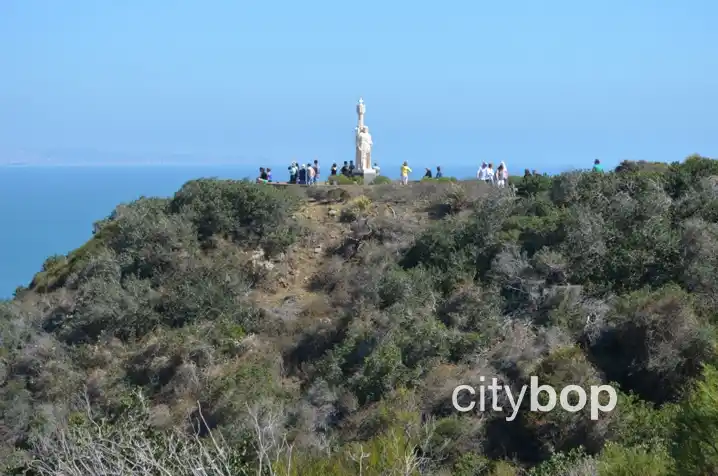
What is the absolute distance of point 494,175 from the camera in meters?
27.5

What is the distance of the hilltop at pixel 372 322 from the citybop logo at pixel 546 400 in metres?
0.17

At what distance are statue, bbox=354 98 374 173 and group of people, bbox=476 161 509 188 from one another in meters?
3.97

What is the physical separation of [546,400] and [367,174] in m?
15.2

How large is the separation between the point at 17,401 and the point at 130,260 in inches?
195

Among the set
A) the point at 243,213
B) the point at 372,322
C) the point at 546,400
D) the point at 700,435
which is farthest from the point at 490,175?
the point at 700,435

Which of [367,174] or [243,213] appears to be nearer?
[243,213]

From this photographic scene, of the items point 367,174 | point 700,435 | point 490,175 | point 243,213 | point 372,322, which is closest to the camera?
point 700,435

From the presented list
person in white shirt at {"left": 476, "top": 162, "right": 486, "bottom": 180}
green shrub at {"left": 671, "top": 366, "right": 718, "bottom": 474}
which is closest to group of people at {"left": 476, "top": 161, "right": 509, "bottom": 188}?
person in white shirt at {"left": 476, "top": 162, "right": 486, "bottom": 180}

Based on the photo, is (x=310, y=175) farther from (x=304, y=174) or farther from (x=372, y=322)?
(x=372, y=322)

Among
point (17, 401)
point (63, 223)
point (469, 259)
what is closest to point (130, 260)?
point (17, 401)

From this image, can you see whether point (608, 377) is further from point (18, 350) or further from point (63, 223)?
point (63, 223)

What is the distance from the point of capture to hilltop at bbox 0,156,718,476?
15375 millimetres

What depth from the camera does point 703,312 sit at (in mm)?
17375

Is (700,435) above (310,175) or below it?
below
